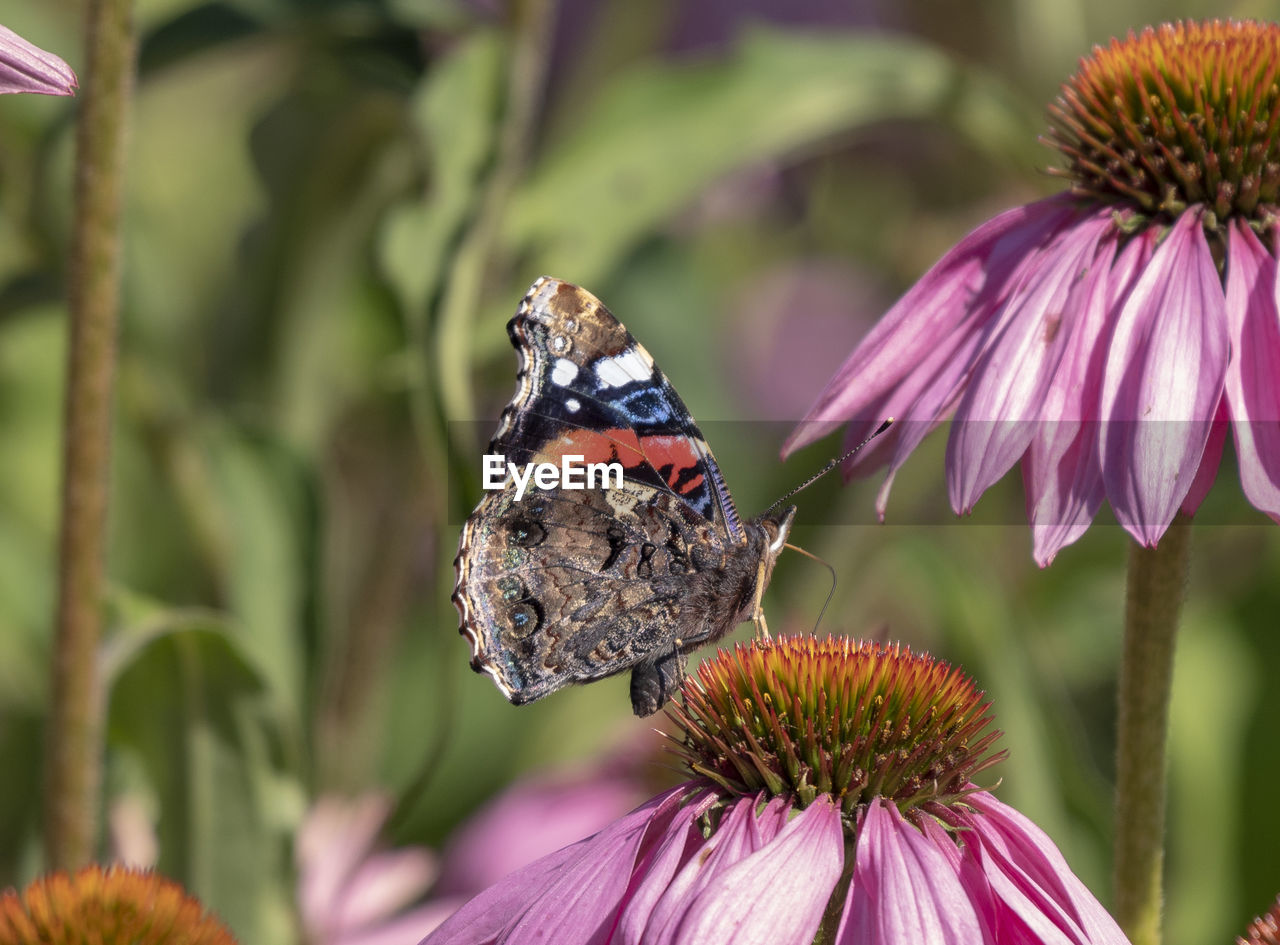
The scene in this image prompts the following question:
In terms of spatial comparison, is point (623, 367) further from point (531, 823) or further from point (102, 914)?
point (531, 823)

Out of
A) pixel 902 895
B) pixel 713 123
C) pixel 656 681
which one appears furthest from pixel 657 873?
pixel 713 123

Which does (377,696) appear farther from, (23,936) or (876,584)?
(23,936)

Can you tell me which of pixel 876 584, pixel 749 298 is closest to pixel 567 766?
pixel 876 584

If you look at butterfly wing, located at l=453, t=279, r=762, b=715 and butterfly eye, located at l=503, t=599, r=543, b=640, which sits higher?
butterfly wing, located at l=453, t=279, r=762, b=715

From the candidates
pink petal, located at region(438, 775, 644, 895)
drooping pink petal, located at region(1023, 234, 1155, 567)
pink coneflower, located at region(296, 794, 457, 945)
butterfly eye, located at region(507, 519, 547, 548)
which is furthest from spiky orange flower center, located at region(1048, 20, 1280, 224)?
pink coneflower, located at region(296, 794, 457, 945)

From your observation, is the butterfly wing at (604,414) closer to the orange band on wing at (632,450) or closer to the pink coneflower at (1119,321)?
the orange band on wing at (632,450)

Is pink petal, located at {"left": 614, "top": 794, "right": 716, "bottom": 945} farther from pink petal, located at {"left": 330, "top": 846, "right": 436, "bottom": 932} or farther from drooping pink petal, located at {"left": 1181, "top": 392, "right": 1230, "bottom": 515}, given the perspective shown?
pink petal, located at {"left": 330, "top": 846, "right": 436, "bottom": 932}
